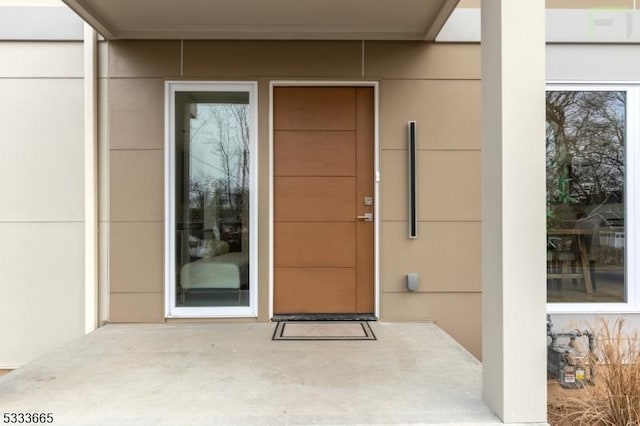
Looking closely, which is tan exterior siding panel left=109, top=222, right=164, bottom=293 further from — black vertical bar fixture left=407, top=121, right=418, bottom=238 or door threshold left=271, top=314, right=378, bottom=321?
black vertical bar fixture left=407, top=121, right=418, bottom=238

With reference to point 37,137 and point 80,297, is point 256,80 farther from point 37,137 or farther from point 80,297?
point 80,297

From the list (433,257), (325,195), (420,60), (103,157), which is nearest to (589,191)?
(433,257)

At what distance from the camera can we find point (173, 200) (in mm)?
3852

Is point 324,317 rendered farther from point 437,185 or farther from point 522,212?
point 522,212

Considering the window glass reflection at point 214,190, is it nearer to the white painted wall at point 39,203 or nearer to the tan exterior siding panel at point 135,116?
the tan exterior siding panel at point 135,116

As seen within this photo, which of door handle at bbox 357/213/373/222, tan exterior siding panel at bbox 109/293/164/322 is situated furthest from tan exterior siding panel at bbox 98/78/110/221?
door handle at bbox 357/213/373/222

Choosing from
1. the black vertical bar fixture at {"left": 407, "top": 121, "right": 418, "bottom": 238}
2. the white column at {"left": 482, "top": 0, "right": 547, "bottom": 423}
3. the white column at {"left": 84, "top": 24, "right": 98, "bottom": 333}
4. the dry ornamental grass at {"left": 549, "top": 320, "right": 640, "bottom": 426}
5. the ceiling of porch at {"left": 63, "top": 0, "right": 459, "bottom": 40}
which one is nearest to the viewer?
the white column at {"left": 482, "top": 0, "right": 547, "bottom": 423}

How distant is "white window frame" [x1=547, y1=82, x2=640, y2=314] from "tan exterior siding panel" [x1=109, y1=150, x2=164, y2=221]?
3.65m

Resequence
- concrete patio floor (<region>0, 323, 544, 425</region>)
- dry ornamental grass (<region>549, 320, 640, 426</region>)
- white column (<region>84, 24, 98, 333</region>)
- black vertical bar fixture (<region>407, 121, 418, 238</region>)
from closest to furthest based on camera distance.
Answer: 1. concrete patio floor (<region>0, 323, 544, 425</region>)
2. dry ornamental grass (<region>549, 320, 640, 426</region>)
3. white column (<region>84, 24, 98, 333</region>)
4. black vertical bar fixture (<region>407, 121, 418, 238</region>)

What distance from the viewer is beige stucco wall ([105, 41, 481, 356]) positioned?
3.81 m

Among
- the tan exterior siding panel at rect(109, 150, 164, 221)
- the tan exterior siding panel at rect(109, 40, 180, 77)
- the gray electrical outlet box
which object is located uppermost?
the tan exterior siding panel at rect(109, 40, 180, 77)

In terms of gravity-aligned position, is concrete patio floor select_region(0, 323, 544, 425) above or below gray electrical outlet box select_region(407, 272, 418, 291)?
below

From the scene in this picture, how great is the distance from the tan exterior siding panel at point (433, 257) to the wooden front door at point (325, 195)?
0.58 ft

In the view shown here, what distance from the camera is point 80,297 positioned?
380cm
